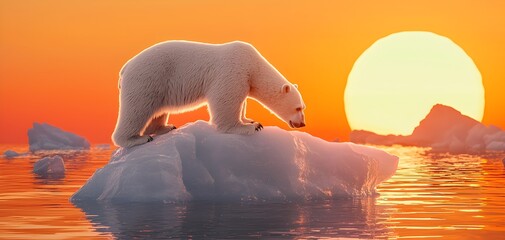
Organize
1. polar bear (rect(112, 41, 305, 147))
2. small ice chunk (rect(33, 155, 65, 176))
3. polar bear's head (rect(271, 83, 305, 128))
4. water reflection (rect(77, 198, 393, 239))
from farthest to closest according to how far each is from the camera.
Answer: small ice chunk (rect(33, 155, 65, 176)) < polar bear's head (rect(271, 83, 305, 128)) < polar bear (rect(112, 41, 305, 147)) < water reflection (rect(77, 198, 393, 239))

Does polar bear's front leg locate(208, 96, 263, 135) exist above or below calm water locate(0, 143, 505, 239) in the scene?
above

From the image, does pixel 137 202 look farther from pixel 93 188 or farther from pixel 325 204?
pixel 325 204

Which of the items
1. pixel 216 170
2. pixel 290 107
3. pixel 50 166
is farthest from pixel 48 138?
pixel 216 170

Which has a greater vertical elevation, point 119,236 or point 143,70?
point 143,70

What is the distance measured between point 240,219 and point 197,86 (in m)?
4.08

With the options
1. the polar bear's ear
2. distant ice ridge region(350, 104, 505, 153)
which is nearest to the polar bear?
the polar bear's ear

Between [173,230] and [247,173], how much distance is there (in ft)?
14.7

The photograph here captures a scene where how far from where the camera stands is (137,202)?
1438cm

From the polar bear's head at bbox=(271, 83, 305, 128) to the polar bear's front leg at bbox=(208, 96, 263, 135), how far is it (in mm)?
664

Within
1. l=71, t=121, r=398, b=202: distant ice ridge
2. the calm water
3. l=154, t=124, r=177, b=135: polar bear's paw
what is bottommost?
Answer: the calm water

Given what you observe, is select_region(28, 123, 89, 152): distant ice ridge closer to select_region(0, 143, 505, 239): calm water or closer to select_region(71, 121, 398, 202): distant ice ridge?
select_region(0, 143, 505, 239): calm water

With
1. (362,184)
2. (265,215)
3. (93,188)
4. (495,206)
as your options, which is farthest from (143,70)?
(495,206)

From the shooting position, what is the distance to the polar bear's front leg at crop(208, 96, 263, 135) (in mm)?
14805

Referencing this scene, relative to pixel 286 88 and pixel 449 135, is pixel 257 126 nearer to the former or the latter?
pixel 286 88
